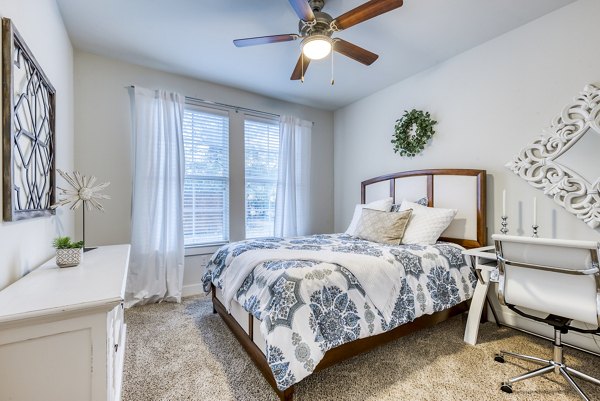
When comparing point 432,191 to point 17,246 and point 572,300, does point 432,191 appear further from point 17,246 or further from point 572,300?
point 17,246

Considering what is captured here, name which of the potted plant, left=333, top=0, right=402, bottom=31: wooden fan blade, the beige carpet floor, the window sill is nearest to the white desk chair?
the beige carpet floor

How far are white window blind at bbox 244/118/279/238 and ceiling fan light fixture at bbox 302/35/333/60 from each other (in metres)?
1.84

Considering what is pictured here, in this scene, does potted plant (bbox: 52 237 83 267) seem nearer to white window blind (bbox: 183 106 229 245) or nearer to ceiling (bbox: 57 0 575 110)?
white window blind (bbox: 183 106 229 245)

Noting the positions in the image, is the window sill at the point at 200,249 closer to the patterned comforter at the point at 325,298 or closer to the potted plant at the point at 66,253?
the patterned comforter at the point at 325,298

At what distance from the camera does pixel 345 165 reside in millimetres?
4336

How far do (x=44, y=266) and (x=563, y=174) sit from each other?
11.8ft

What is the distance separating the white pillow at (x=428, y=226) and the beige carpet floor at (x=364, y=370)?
31.2 inches

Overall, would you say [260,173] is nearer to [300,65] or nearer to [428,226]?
[300,65]

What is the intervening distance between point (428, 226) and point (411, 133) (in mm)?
1266

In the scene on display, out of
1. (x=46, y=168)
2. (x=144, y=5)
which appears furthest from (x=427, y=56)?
(x=46, y=168)

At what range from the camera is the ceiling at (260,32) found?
2.10 m

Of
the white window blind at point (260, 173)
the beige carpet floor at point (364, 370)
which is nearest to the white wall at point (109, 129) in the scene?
the white window blind at point (260, 173)

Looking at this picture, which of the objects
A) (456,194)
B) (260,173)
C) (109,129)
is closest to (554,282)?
(456,194)

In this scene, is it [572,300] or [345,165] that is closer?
[572,300]
